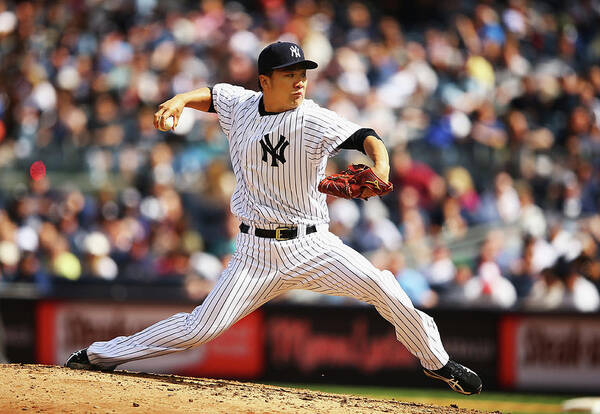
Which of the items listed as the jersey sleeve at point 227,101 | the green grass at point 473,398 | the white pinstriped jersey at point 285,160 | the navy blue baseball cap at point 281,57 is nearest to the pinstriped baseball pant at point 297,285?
the white pinstriped jersey at point 285,160

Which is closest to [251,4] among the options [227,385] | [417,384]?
[417,384]

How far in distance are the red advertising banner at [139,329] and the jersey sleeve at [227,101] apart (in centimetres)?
490

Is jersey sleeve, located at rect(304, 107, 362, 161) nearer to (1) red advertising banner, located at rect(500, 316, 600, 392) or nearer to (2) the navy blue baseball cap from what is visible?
(2) the navy blue baseball cap

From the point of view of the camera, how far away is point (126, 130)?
12766 millimetres

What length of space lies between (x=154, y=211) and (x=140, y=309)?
161 cm

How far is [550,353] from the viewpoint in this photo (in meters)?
10.4

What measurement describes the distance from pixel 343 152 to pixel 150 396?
273 inches

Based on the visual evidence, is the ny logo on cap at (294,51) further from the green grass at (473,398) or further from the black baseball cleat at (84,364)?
the green grass at (473,398)

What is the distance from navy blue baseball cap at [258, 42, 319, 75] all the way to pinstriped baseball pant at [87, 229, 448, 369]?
94cm

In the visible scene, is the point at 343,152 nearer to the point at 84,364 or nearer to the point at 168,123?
the point at 84,364

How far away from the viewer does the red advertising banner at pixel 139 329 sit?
34.3ft

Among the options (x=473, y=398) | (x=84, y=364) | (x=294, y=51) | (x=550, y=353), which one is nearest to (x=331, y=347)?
(x=473, y=398)

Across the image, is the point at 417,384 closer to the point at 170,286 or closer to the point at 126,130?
the point at 170,286

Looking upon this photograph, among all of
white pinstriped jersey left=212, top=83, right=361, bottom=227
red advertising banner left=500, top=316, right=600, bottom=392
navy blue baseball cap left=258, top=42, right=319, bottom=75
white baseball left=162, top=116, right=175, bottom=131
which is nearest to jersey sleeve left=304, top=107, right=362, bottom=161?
white pinstriped jersey left=212, top=83, right=361, bottom=227
